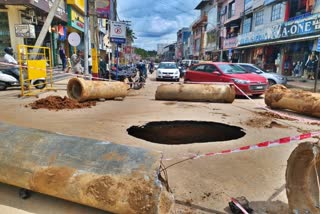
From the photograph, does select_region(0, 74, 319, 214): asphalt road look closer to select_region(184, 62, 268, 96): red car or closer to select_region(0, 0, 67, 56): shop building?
select_region(184, 62, 268, 96): red car

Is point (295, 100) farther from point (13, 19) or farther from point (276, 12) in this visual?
point (276, 12)

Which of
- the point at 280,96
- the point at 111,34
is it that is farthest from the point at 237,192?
the point at 111,34

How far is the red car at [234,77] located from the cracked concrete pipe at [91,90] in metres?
4.43

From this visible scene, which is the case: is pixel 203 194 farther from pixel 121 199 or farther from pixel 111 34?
pixel 111 34

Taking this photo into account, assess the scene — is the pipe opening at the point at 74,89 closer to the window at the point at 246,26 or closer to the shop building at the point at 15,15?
the shop building at the point at 15,15

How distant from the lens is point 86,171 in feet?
8.99

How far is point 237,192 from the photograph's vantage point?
3.54 m

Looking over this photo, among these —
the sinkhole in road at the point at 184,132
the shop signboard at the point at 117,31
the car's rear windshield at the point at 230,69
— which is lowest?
the sinkhole in road at the point at 184,132

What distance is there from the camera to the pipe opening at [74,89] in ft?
31.0

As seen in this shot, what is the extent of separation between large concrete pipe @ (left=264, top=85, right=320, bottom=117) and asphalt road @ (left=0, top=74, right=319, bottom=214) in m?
0.53

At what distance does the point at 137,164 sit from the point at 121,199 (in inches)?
13.8

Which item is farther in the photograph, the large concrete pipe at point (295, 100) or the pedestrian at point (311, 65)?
the pedestrian at point (311, 65)

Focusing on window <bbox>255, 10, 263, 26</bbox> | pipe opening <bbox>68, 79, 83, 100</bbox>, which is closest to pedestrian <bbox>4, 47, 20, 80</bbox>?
pipe opening <bbox>68, 79, 83, 100</bbox>

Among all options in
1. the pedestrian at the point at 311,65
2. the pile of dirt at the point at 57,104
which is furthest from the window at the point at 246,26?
the pile of dirt at the point at 57,104
